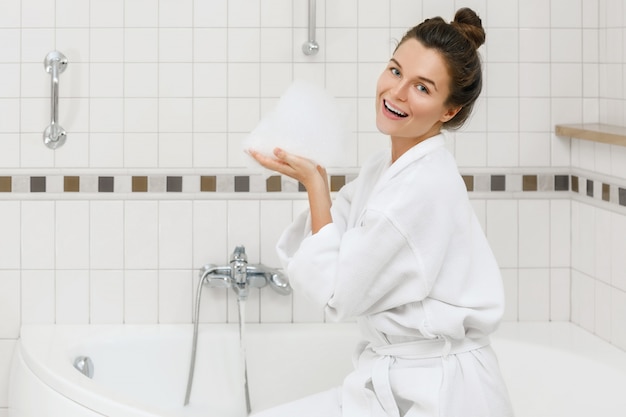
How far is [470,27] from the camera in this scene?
200 cm

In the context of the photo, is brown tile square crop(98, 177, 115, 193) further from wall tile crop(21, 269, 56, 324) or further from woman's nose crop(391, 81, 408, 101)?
woman's nose crop(391, 81, 408, 101)

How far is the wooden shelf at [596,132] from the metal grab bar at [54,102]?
1.55 meters

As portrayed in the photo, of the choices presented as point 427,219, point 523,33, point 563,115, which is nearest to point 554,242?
point 563,115

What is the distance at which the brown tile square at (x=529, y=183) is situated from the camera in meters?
3.05

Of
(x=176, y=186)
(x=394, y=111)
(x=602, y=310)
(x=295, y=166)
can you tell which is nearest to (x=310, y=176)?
(x=295, y=166)

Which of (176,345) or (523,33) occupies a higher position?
(523,33)

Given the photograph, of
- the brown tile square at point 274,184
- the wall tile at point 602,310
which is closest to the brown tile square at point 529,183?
the wall tile at point 602,310

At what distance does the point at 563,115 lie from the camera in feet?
9.99

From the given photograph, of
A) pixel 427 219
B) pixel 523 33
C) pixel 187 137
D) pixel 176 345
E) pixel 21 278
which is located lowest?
pixel 176 345

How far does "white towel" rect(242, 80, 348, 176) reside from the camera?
6.76 ft

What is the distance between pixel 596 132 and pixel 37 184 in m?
1.69

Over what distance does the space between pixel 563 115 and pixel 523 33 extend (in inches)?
11.5

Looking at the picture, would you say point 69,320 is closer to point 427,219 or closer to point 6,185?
point 6,185

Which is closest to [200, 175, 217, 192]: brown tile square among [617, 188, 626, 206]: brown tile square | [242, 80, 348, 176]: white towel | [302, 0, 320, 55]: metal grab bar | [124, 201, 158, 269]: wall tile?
[124, 201, 158, 269]: wall tile
